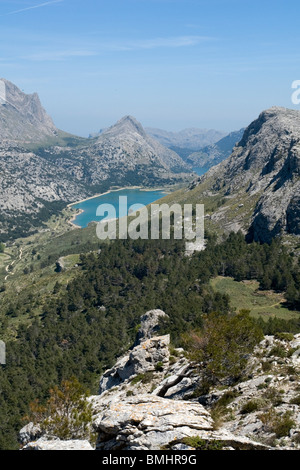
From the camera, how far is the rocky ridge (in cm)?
1980

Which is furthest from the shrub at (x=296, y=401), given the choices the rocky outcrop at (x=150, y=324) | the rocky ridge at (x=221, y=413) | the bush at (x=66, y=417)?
the rocky outcrop at (x=150, y=324)

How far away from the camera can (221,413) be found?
25.9 m

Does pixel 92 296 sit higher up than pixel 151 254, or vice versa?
pixel 151 254

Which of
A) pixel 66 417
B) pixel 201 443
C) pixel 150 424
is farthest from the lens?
pixel 66 417

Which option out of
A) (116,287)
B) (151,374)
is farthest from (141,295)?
(151,374)

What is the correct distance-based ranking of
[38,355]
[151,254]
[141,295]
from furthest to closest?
[151,254], [141,295], [38,355]

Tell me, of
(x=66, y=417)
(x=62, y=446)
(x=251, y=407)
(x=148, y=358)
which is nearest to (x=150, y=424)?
(x=62, y=446)

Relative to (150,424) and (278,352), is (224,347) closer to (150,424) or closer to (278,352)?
(278,352)

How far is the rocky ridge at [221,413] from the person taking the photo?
19797mm

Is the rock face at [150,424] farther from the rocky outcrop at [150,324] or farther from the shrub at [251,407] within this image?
the rocky outcrop at [150,324]

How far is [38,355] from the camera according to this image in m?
101

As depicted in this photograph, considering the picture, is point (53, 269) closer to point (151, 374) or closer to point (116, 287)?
point (116, 287)
